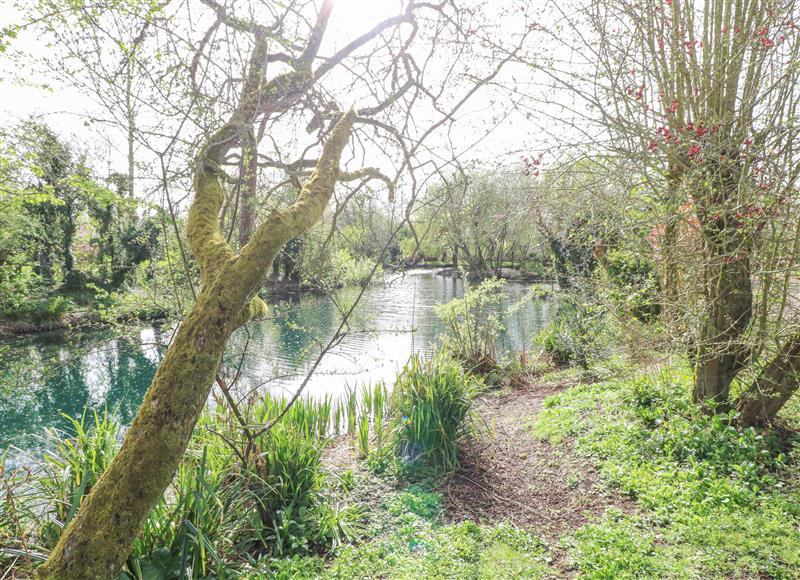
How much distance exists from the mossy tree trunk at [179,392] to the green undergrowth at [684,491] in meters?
2.45

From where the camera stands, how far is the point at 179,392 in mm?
1709

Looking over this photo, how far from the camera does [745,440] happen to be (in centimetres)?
356

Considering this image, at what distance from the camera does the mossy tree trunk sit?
5.06ft

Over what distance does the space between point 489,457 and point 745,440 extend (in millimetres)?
2208

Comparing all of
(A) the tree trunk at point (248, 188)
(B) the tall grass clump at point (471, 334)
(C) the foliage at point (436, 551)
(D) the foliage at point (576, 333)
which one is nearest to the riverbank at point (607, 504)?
(C) the foliage at point (436, 551)

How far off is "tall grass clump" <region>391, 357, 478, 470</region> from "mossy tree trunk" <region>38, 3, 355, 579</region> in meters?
2.60

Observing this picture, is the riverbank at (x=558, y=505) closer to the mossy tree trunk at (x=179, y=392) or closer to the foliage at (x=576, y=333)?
the mossy tree trunk at (x=179, y=392)

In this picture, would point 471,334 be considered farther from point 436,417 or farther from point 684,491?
point 684,491

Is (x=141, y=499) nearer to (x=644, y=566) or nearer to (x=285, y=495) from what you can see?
(x=285, y=495)

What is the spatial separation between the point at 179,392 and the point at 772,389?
4.64m

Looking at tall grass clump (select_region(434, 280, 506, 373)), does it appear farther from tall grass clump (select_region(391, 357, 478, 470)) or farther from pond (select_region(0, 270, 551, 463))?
tall grass clump (select_region(391, 357, 478, 470))

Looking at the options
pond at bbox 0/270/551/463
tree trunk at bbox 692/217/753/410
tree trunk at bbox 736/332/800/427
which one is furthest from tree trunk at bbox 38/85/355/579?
tree trunk at bbox 736/332/800/427

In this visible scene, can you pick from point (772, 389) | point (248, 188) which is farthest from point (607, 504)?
point (248, 188)

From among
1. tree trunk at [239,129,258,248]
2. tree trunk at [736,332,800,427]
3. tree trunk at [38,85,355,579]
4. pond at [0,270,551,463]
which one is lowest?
pond at [0,270,551,463]
